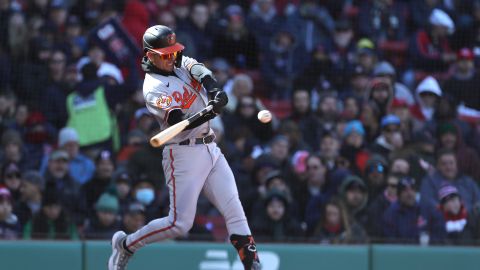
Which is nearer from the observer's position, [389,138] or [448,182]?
[448,182]

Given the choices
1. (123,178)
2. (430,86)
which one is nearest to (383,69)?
(430,86)

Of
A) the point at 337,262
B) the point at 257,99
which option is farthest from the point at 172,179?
the point at 257,99

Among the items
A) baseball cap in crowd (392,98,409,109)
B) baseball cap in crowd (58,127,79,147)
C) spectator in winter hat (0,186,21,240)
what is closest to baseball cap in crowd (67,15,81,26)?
baseball cap in crowd (58,127,79,147)

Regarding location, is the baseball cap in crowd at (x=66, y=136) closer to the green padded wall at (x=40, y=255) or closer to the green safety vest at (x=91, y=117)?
the green safety vest at (x=91, y=117)

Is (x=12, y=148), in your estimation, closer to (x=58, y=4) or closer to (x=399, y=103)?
(x=58, y=4)

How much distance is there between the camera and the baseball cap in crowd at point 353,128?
10.5 metres

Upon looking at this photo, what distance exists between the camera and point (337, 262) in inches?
359

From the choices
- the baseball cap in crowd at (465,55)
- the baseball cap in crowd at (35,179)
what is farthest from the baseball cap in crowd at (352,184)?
the baseball cap in crowd at (35,179)

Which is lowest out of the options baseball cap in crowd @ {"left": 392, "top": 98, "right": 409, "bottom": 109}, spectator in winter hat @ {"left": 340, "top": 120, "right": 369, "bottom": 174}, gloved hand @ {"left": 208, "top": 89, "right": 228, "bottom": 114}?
gloved hand @ {"left": 208, "top": 89, "right": 228, "bottom": 114}

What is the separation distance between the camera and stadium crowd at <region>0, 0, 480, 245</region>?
9.62m

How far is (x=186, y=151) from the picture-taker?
7137mm

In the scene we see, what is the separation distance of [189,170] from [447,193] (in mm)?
3376

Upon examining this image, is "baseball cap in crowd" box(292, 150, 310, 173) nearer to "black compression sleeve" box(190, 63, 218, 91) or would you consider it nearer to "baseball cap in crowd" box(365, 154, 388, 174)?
"baseball cap in crowd" box(365, 154, 388, 174)

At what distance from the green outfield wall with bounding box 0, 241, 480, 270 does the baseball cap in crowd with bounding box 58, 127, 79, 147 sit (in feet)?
4.91
